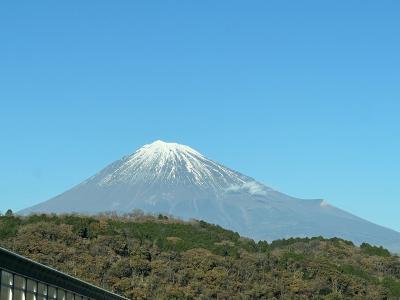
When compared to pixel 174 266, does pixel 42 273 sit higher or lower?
lower

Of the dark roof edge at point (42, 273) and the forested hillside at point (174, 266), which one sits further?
the forested hillside at point (174, 266)

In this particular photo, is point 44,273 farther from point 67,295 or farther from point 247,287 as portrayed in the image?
point 247,287

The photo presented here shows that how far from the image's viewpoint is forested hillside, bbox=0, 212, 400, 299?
135m

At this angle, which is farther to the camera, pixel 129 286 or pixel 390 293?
pixel 390 293

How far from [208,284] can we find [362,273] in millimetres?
39407

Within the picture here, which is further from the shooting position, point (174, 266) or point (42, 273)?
point (174, 266)

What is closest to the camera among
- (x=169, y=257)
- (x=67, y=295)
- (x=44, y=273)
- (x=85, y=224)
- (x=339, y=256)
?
(x=44, y=273)

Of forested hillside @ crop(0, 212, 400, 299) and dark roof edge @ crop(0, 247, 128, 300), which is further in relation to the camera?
forested hillside @ crop(0, 212, 400, 299)

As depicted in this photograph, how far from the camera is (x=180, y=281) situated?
13925cm

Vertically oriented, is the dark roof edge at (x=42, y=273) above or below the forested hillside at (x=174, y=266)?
below

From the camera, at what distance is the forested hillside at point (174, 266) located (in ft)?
443

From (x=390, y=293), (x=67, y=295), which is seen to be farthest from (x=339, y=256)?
(x=67, y=295)

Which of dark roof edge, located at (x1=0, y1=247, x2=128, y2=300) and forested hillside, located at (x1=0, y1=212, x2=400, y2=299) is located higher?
forested hillside, located at (x1=0, y1=212, x2=400, y2=299)

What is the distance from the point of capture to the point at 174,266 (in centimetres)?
14650
